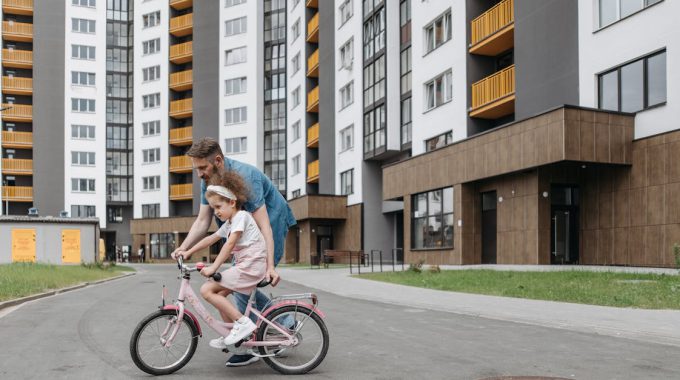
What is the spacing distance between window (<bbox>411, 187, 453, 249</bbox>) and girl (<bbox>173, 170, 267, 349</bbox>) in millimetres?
21121

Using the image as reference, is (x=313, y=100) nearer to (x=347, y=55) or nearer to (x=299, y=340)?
(x=347, y=55)

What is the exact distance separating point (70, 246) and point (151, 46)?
118 ft

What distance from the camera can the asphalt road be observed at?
18.4 ft

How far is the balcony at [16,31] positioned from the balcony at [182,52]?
48.2ft

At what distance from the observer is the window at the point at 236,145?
6115 centimetres

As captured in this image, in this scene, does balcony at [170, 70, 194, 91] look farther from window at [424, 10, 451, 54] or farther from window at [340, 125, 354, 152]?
window at [424, 10, 451, 54]

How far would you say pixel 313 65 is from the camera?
49.3 meters

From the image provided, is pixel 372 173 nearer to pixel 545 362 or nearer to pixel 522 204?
pixel 522 204

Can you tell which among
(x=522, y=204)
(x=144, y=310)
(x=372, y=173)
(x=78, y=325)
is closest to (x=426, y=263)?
(x=522, y=204)

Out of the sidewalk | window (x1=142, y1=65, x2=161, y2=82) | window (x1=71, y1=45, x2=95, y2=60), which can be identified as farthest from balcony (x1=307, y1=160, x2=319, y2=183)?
the sidewalk

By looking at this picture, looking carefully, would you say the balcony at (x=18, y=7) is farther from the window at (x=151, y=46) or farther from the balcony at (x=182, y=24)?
the balcony at (x=182, y=24)

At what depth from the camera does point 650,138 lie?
1808cm

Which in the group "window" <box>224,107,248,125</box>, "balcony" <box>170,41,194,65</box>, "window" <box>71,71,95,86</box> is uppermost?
"balcony" <box>170,41,194,65</box>

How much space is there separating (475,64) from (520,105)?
14.6 feet
